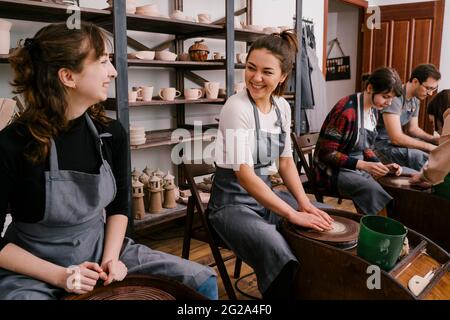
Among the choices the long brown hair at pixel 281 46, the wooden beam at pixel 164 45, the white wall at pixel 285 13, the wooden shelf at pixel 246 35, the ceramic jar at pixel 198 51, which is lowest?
the long brown hair at pixel 281 46

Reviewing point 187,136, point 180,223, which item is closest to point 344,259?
point 187,136

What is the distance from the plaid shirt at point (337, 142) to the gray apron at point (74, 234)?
1387mm

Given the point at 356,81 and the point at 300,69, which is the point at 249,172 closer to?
the point at 300,69

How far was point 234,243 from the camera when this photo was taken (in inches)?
63.8

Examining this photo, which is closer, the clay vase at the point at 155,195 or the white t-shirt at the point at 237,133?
the white t-shirt at the point at 237,133

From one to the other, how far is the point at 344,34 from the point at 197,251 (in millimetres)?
4372

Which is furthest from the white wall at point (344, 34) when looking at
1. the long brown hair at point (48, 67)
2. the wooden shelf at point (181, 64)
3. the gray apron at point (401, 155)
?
the long brown hair at point (48, 67)

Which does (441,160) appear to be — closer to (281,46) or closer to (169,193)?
(281,46)

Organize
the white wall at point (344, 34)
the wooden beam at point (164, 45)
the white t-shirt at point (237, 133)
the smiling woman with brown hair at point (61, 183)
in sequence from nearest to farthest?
the smiling woman with brown hair at point (61, 183)
the white t-shirt at point (237, 133)
the wooden beam at point (164, 45)
the white wall at point (344, 34)

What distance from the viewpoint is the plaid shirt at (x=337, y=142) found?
2.42 meters

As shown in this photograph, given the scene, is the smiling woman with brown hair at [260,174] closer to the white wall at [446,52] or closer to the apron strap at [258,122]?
the apron strap at [258,122]

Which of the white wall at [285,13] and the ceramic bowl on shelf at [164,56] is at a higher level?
the white wall at [285,13]

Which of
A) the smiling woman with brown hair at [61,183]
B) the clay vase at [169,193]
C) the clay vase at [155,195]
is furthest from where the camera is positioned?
the clay vase at [169,193]

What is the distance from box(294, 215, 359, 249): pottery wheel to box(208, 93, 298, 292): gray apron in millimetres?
100
